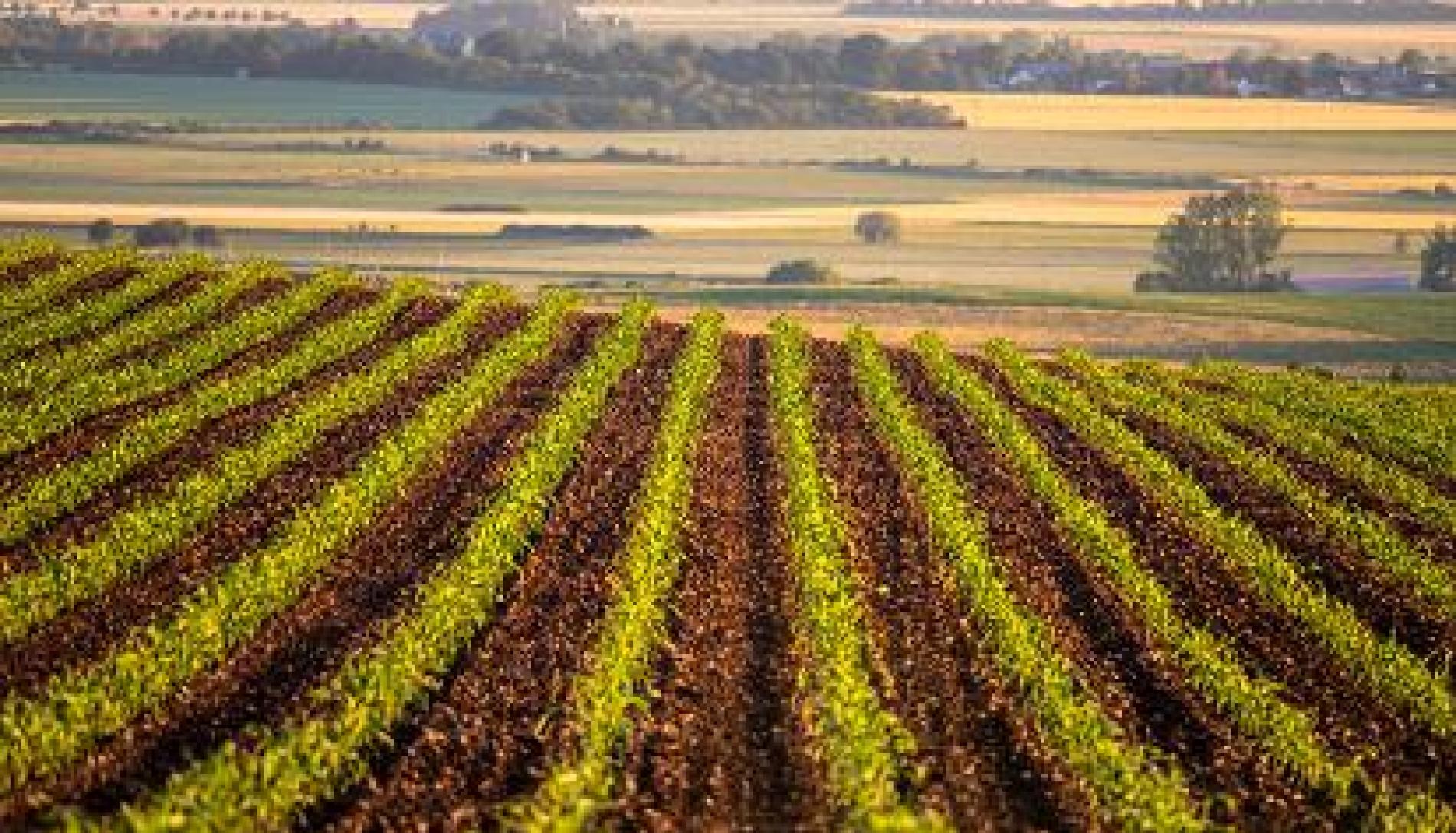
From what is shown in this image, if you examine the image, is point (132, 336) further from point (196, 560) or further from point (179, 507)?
point (196, 560)

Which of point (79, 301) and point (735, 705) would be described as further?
point (79, 301)

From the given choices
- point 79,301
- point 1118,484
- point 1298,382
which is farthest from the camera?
point 1298,382

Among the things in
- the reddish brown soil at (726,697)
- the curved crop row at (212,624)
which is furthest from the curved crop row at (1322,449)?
the curved crop row at (212,624)

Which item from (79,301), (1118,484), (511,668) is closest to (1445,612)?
(1118,484)

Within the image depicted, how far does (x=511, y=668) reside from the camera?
21281 millimetres

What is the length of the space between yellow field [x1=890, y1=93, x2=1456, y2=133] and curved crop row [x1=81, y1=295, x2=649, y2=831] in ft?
371

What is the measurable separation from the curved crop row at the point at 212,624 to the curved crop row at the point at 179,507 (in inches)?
35.5

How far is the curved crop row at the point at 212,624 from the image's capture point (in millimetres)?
18156

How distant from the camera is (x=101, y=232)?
79000mm

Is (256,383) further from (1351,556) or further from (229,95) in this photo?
(229,95)

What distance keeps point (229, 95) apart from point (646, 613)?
107 meters

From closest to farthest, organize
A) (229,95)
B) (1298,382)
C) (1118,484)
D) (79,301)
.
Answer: (1118,484) < (79,301) < (1298,382) < (229,95)

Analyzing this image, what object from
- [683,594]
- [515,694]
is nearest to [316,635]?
[515,694]

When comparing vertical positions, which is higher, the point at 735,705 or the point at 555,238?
the point at 735,705
